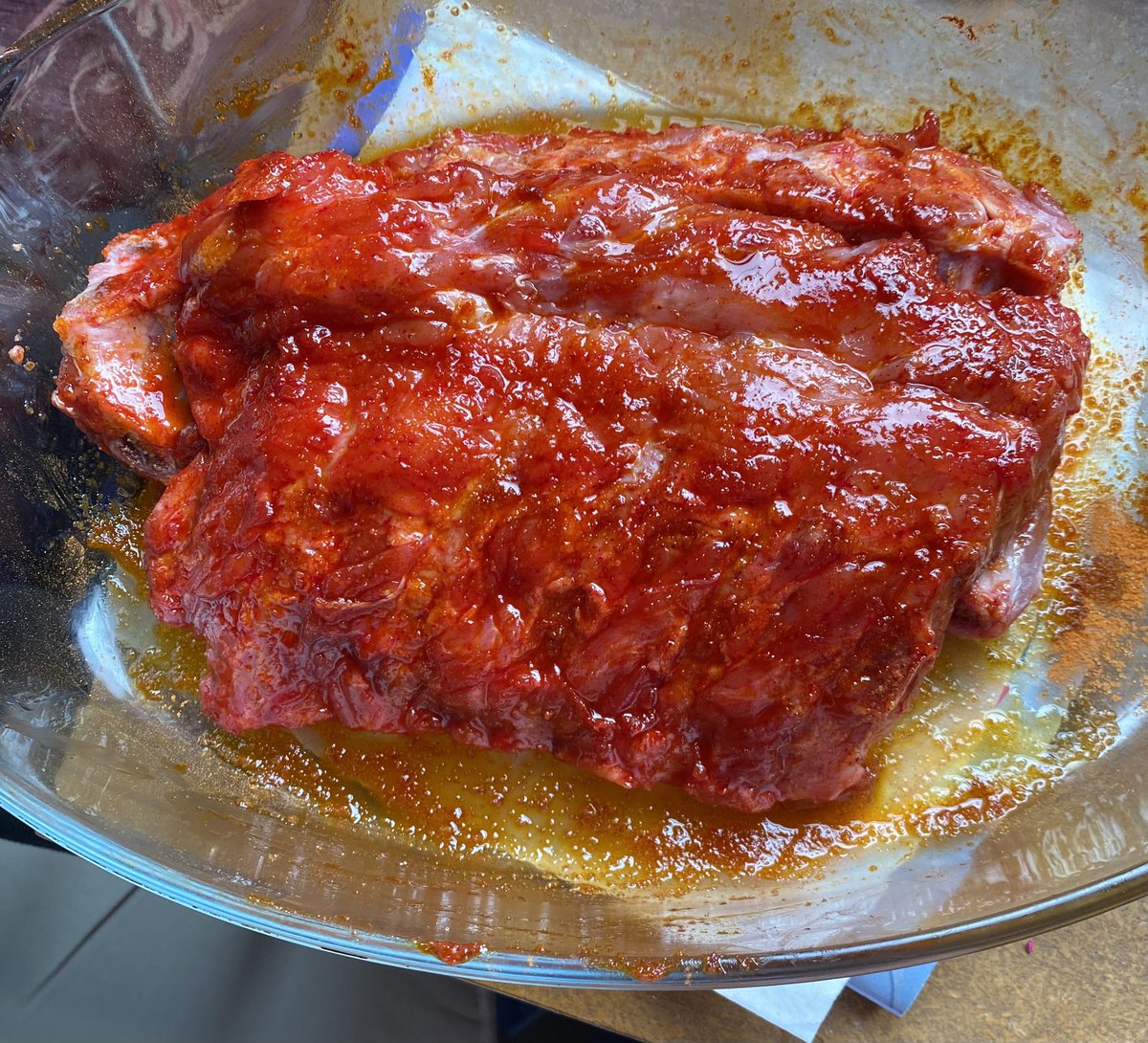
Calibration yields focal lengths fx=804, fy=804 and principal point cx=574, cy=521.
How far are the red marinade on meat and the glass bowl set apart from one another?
326 millimetres

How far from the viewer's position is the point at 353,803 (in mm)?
2094

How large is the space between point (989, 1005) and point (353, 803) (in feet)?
5.63

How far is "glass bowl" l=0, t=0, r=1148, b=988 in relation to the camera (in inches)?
64.9

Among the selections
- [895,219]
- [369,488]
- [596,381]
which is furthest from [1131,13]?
[369,488]

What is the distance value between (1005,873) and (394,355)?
1686 millimetres

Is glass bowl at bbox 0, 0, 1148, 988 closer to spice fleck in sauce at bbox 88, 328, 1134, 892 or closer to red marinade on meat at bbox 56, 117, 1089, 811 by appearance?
spice fleck in sauce at bbox 88, 328, 1134, 892

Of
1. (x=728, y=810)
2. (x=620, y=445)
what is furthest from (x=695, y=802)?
(x=620, y=445)

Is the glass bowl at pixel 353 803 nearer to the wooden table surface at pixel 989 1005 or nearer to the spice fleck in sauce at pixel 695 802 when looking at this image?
the spice fleck in sauce at pixel 695 802

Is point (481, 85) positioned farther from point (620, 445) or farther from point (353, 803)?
point (353, 803)

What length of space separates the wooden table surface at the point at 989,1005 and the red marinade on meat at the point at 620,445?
70 cm

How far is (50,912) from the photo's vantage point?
2600mm

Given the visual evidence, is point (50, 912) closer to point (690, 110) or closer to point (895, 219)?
point (895, 219)

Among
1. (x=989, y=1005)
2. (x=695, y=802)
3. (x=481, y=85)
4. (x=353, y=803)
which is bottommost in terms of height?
(x=989, y=1005)

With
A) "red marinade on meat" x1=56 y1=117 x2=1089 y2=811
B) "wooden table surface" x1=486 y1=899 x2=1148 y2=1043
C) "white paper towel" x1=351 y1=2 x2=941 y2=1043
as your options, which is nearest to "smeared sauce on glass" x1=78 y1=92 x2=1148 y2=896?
"red marinade on meat" x1=56 y1=117 x2=1089 y2=811
